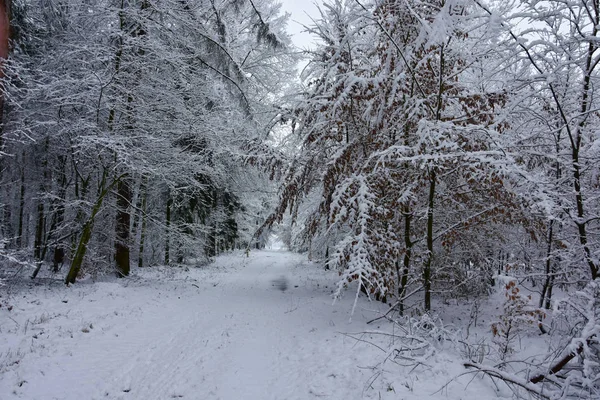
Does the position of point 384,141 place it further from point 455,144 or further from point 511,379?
point 511,379

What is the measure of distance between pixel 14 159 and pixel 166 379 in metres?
11.6

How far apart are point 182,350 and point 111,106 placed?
662cm

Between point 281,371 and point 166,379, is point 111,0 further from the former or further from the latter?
point 281,371

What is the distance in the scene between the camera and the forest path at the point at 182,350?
4.59 metres

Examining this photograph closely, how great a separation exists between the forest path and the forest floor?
0.02m

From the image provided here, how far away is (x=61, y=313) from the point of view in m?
6.97

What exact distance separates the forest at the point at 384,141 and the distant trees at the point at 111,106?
8 centimetres

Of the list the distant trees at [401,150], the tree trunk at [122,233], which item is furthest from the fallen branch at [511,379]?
the tree trunk at [122,233]

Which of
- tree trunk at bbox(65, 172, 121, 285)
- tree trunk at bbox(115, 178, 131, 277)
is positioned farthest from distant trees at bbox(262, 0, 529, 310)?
tree trunk at bbox(115, 178, 131, 277)

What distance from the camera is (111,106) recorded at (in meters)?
8.84

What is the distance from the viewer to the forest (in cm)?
Result: 396

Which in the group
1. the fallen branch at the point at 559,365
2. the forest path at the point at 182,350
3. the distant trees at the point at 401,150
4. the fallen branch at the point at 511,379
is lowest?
the forest path at the point at 182,350

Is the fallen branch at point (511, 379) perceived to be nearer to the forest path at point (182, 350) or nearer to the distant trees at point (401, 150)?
the forest path at point (182, 350)

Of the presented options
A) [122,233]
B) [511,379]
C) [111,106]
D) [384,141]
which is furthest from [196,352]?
[122,233]
